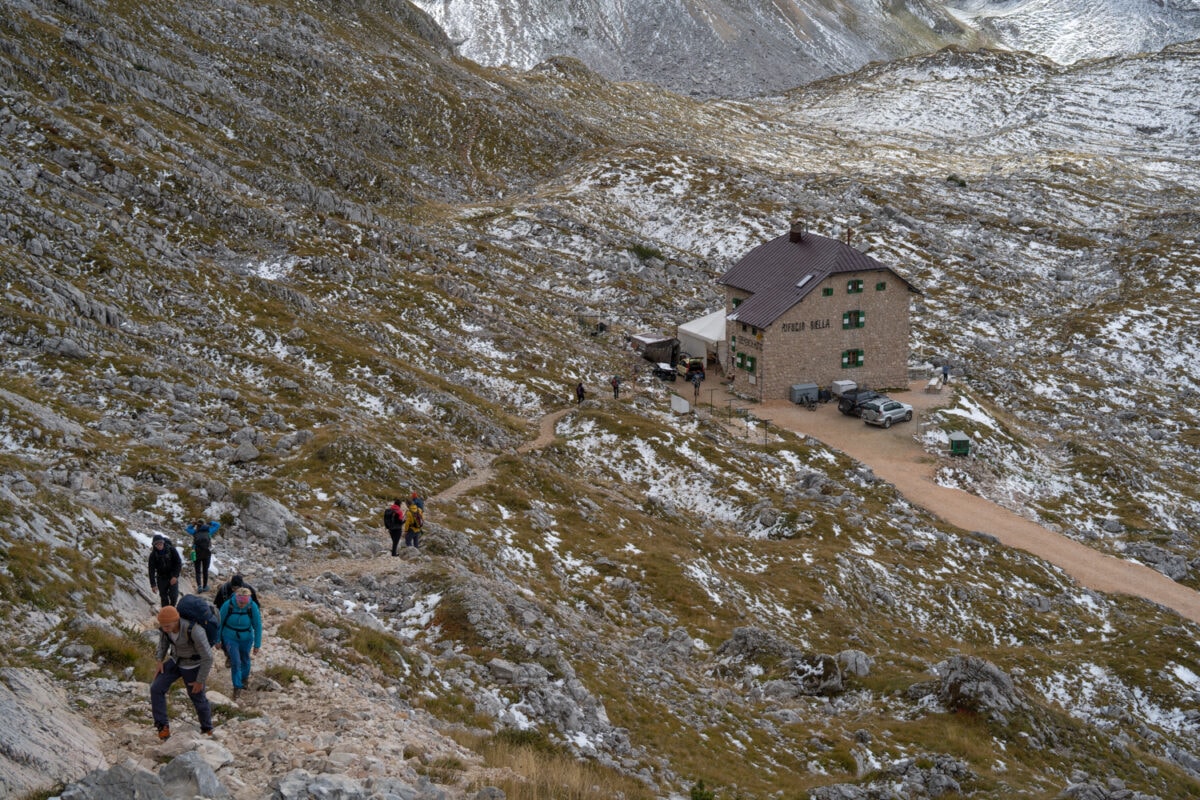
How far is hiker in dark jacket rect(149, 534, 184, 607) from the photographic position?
21062 millimetres

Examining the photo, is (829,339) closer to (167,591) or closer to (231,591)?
Result: (167,591)

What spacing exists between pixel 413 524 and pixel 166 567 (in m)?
9.47

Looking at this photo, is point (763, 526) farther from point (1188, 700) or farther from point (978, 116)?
point (978, 116)

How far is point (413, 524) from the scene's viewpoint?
98.0 ft

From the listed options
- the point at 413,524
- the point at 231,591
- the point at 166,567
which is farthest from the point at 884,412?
the point at 231,591

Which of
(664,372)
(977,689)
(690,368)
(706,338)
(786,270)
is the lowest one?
(977,689)

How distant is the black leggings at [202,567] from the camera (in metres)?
23.3

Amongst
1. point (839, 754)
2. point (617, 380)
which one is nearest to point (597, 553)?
point (839, 754)

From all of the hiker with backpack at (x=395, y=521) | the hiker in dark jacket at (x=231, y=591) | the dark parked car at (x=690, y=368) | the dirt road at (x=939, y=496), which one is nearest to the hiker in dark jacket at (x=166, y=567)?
the hiker in dark jacket at (x=231, y=591)

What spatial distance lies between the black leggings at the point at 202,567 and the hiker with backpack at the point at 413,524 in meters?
7.22

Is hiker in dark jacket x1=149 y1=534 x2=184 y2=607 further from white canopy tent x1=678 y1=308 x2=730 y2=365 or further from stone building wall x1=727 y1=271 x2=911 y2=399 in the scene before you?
white canopy tent x1=678 y1=308 x2=730 y2=365

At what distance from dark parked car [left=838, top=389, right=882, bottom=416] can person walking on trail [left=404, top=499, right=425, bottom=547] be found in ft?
127

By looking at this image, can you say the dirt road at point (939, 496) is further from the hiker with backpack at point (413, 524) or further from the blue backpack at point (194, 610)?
the blue backpack at point (194, 610)

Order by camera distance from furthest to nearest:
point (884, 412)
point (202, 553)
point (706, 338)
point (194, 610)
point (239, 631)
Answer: point (706, 338) → point (884, 412) → point (202, 553) → point (239, 631) → point (194, 610)
